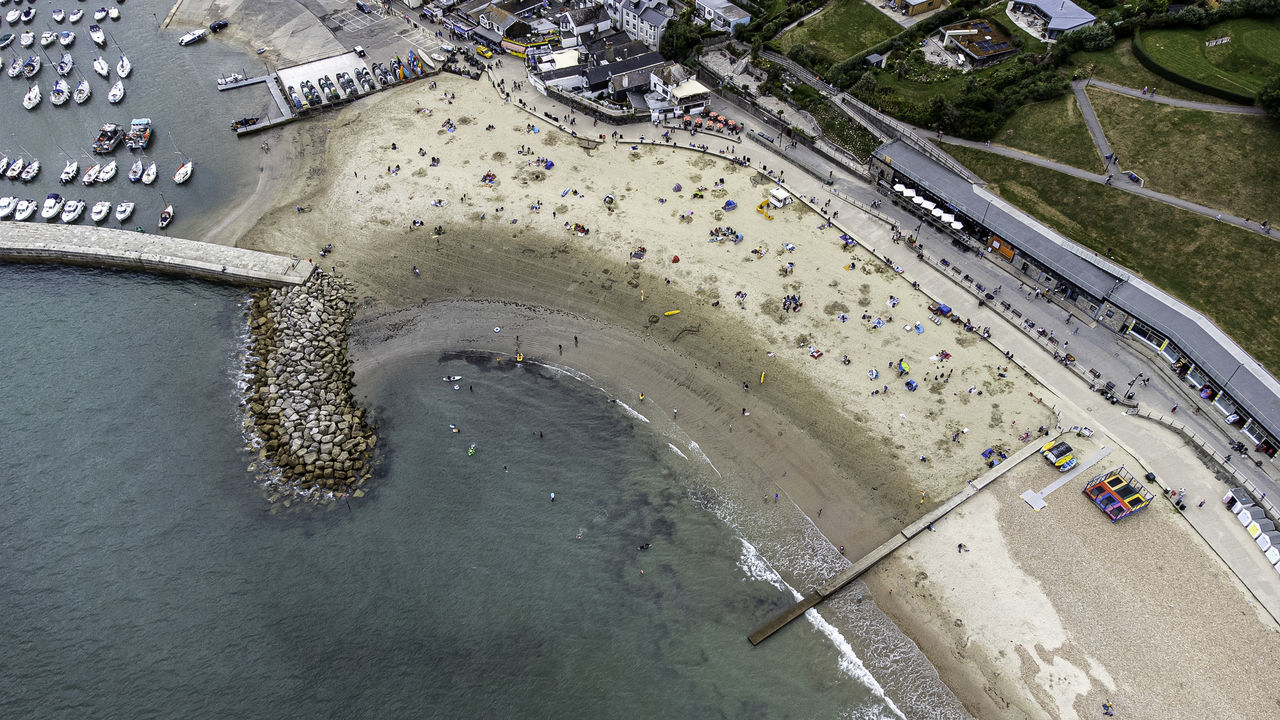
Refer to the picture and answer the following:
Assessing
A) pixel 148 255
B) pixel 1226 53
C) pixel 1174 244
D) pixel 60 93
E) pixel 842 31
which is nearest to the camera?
pixel 1174 244

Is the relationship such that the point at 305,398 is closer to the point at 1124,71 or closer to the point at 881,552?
the point at 881,552

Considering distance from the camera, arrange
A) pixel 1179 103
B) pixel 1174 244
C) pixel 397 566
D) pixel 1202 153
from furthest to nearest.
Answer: pixel 1179 103 → pixel 1202 153 → pixel 1174 244 → pixel 397 566

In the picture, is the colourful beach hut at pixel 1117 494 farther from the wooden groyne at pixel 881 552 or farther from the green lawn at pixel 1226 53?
the green lawn at pixel 1226 53

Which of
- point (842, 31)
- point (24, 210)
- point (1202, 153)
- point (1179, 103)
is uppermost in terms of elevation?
point (1179, 103)

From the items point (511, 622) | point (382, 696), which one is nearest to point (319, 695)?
point (382, 696)

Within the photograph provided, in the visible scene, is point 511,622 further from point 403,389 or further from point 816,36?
point 816,36

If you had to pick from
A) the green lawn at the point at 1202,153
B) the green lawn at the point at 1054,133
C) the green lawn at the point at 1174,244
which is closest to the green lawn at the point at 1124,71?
the green lawn at the point at 1202,153

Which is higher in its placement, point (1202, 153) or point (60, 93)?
point (1202, 153)

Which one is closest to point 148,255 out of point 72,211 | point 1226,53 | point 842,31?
point 72,211
